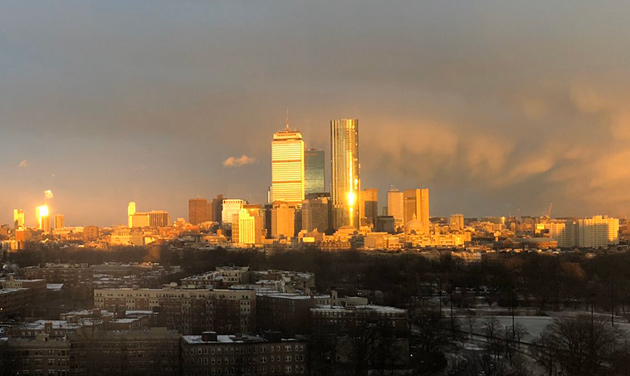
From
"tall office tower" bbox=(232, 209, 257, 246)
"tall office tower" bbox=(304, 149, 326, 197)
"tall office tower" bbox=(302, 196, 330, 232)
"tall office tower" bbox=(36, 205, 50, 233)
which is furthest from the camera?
"tall office tower" bbox=(304, 149, 326, 197)

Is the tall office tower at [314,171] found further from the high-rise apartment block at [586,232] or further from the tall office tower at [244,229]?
the high-rise apartment block at [586,232]

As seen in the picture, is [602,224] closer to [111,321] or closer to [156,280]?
[156,280]

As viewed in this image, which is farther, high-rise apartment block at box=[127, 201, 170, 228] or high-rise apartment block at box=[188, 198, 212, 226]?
high-rise apartment block at box=[188, 198, 212, 226]

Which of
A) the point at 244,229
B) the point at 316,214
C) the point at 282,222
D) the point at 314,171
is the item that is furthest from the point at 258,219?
the point at 314,171

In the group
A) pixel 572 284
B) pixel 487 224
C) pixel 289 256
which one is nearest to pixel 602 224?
pixel 487 224

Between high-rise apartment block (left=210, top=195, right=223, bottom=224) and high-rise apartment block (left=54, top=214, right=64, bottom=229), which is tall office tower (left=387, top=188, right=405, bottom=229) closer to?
high-rise apartment block (left=210, top=195, right=223, bottom=224)

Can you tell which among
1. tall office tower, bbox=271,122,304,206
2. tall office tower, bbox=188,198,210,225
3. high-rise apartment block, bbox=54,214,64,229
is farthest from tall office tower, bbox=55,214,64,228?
tall office tower, bbox=271,122,304,206

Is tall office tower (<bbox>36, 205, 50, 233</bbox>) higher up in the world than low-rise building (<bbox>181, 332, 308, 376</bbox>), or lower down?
higher up

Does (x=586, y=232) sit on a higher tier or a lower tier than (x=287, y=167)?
lower

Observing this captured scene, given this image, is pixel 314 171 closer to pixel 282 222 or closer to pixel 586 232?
pixel 282 222
